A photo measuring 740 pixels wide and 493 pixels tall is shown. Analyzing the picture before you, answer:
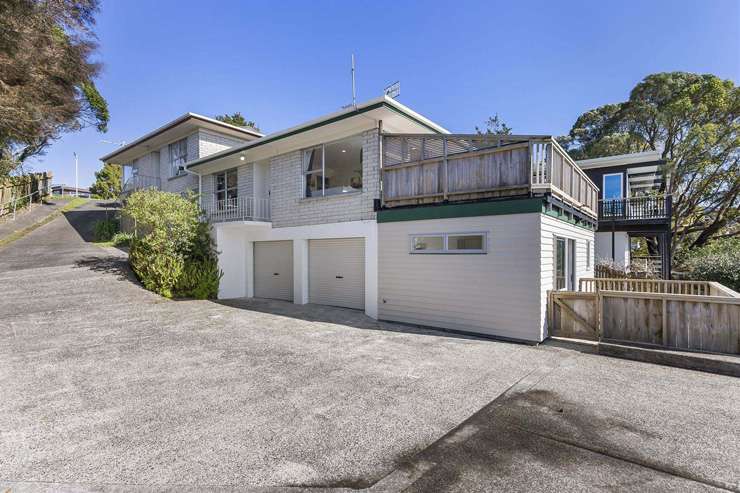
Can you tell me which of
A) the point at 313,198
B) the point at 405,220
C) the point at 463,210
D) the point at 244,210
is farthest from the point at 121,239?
the point at 463,210

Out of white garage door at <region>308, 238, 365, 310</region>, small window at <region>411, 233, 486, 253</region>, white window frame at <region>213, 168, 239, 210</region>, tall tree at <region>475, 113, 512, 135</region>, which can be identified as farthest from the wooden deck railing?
tall tree at <region>475, 113, 512, 135</region>

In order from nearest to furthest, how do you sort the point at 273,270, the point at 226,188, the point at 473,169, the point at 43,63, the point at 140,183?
the point at 473,169, the point at 273,270, the point at 43,63, the point at 226,188, the point at 140,183

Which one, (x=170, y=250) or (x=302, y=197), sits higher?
(x=302, y=197)

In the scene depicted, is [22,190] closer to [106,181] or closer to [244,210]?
[244,210]

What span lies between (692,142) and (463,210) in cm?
2030

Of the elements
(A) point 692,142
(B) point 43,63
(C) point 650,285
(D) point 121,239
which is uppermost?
(B) point 43,63

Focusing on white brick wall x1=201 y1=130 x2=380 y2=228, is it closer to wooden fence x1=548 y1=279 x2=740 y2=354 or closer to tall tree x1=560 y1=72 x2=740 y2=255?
wooden fence x1=548 y1=279 x2=740 y2=354

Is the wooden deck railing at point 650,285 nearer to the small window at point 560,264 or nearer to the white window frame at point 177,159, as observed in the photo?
the small window at point 560,264

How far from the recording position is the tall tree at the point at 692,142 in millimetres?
18984

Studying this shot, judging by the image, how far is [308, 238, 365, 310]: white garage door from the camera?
10555 millimetres

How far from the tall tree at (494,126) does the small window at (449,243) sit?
29555 mm

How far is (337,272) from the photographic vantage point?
11078 mm

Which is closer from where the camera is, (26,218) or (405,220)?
(405,220)

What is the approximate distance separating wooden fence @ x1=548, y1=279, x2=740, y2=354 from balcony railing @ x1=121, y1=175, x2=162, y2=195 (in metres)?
19.9
